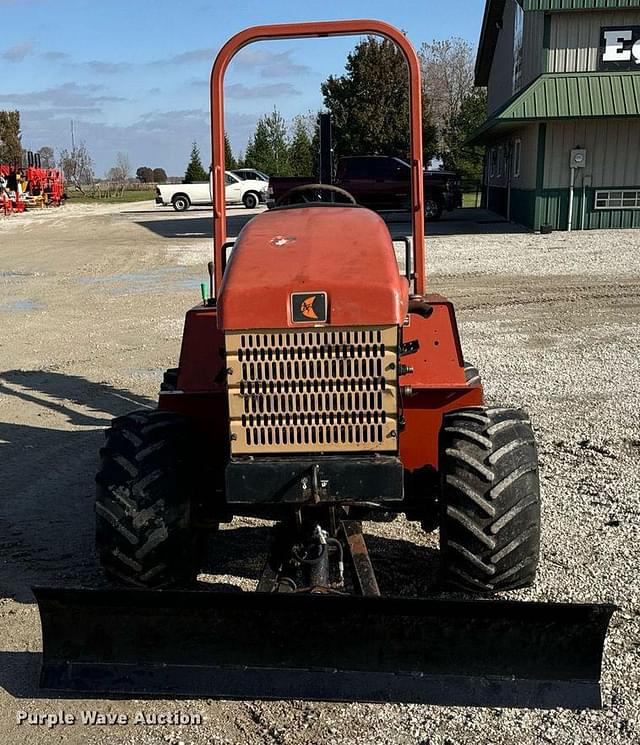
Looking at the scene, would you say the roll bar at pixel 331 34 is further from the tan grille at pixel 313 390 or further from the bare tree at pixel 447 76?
the bare tree at pixel 447 76

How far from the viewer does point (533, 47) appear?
2314 centimetres

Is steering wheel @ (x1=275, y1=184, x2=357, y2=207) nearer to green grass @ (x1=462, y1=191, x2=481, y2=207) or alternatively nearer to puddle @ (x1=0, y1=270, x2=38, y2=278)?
puddle @ (x1=0, y1=270, x2=38, y2=278)

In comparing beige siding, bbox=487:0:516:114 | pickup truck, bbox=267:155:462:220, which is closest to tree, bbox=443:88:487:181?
beige siding, bbox=487:0:516:114

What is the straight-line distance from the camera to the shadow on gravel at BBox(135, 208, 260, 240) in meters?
26.0

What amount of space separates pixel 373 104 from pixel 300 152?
235 inches

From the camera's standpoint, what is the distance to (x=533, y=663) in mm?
3207

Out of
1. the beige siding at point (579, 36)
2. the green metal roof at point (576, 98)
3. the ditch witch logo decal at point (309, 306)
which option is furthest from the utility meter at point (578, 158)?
→ the ditch witch logo decal at point (309, 306)

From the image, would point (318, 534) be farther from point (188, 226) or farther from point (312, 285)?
point (188, 226)

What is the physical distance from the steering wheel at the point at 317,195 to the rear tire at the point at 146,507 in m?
1.46

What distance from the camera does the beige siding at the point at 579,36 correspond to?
21391mm

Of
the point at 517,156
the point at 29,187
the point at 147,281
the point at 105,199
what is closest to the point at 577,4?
the point at 517,156

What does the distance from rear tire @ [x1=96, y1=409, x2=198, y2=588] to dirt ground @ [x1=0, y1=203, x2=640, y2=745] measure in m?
0.54

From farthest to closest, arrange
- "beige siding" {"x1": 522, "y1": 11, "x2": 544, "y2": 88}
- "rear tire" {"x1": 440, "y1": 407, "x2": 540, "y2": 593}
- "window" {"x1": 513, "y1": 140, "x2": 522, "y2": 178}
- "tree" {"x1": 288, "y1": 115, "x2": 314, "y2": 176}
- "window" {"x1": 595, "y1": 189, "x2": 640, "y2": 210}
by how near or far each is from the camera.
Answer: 1. "tree" {"x1": 288, "y1": 115, "x2": 314, "y2": 176}
2. "window" {"x1": 513, "y1": 140, "x2": 522, "y2": 178}
3. "window" {"x1": 595, "y1": 189, "x2": 640, "y2": 210}
4. "beige siding" {"x1": 522, "y1": 11, "x2": 544, "y2": 88}
5. "rear tire" {"x1": 440, "y1": 407, "x2": 540, "y2": 593}

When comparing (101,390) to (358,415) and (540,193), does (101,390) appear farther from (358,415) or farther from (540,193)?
(540,193)
